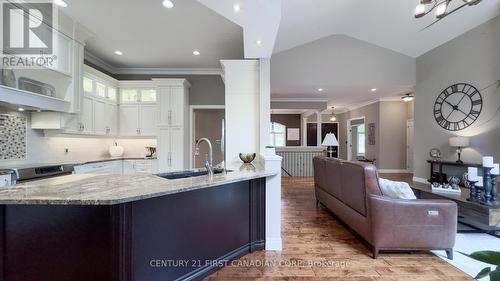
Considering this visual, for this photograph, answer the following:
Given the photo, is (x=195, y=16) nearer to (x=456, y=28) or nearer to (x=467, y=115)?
(x=456, y=28)

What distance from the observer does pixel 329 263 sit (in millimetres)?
2387

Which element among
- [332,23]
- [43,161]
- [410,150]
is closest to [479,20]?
[332,23]

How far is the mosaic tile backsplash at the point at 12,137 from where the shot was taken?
3121 mm

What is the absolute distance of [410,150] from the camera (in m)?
8.44

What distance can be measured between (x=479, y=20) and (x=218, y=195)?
5964 mm

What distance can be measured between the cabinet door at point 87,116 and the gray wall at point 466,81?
6627 millimetres

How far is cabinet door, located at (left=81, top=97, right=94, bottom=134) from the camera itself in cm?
426

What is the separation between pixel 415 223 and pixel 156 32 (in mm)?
4416

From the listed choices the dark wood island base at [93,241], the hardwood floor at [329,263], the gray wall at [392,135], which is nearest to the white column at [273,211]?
the hardwood floor at [329,263]

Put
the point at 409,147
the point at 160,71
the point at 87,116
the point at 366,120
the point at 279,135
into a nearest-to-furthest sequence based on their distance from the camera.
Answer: the point at 87,116, the point at 160,71, the point at 409,147, the point at 366,120, the point at 279,135

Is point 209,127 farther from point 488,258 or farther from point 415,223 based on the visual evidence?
point 488,258

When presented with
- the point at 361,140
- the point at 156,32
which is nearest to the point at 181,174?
the point at 156,32

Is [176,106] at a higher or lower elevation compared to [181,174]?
higher

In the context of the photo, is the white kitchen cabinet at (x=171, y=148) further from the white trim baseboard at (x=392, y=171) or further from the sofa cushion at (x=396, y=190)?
the white trim baseboard at (x=392, y=171)
